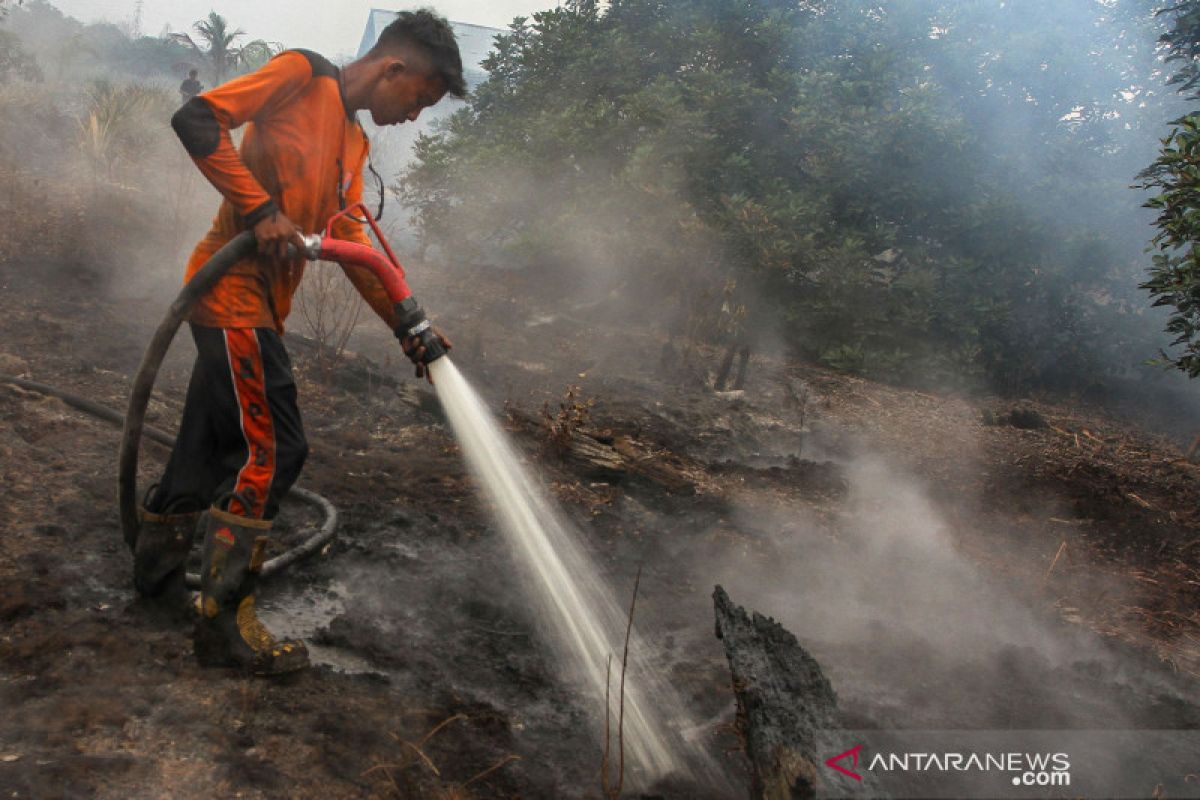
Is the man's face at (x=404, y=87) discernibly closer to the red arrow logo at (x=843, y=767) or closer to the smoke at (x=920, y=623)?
the red arrow logo at (x=843, y=767)

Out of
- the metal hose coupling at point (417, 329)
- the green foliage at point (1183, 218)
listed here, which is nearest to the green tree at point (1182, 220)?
the green foliage at point (1183, 218)

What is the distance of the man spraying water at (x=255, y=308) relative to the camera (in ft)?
7.76

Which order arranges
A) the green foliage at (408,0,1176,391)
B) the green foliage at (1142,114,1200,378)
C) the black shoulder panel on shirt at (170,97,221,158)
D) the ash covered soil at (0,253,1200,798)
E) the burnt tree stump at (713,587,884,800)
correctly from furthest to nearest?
the green foliage at (408,0,1176,391)
the green foliage at (1142,114,1200,378)
the black shoulder panel on shirt at (170,97,221,158)
the ash covered soil at (0,253,1200,798)
the burnt tree stump at (713,587,884,800)

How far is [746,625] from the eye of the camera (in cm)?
239

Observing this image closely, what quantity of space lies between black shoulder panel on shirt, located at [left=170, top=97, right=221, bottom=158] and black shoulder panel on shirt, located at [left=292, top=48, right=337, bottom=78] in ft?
1.22

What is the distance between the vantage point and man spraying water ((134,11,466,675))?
7.76 feet

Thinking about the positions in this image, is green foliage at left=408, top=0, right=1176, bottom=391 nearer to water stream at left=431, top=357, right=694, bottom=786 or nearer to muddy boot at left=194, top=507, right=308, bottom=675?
water stream at left=431, top=357, right=694, bottom=786

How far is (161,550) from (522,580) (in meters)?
1.49

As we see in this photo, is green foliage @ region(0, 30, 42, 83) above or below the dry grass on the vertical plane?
above

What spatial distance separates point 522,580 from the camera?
11.5 ft

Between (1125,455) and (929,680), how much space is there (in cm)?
503

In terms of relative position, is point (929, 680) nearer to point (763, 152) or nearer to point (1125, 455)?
point (1125, 455)

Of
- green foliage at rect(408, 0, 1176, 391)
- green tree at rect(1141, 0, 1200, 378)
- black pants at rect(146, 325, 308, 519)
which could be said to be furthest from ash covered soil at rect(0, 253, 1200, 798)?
green foliage at rect(408, 0, 1176, 391)

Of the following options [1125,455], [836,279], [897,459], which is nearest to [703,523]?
[897,459]
